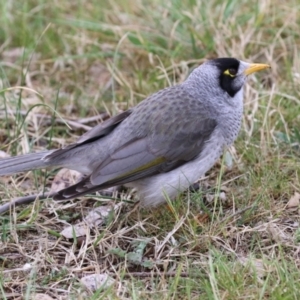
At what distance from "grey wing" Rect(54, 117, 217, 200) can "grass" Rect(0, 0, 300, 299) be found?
288 mm

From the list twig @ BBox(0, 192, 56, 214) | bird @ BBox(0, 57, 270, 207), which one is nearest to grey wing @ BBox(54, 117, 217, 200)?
bird @ BBox(0, 57, 270, 207)

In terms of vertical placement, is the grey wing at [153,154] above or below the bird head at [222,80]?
below

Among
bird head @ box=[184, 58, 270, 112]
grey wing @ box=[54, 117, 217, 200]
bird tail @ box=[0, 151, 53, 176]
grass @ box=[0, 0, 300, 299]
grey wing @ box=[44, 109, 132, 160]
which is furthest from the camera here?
bird head @ box=[184, 58, 270, 112]

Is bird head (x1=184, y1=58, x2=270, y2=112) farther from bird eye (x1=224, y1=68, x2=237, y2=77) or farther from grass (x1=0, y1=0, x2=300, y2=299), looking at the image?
grass (x1=0, y1=0, x2=300, y2=299)

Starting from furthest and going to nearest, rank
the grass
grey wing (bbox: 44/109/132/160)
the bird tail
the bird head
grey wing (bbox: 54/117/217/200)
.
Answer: the bird head
grey wing (bbox: 44/109/132/160)
the bird tail
grey wing (bbox: 54/117/217/200)
the grass

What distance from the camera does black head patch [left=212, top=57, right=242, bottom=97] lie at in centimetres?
598

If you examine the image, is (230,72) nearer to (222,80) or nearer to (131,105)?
(222,80)

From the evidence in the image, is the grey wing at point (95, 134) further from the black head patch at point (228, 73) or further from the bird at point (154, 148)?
the black head patch at point (228, 73)

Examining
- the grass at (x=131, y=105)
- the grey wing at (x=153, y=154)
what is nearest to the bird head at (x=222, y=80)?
the grey wing at (x=153, y=154)

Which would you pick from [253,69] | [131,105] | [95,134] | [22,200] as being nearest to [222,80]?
[253,69]

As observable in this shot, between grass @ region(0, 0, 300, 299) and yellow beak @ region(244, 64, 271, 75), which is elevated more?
yellow beak @ region(244, 64, 271, 75)

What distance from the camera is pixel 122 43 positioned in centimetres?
789

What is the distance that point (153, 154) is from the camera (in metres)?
5.50

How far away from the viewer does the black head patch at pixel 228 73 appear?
5.98 m
